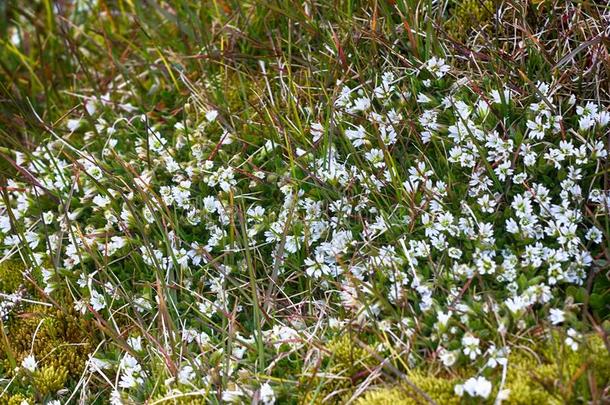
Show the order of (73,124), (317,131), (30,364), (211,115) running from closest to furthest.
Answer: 1. (30,364)
2. (317,131)
3. (211,115)
4. (73,124)

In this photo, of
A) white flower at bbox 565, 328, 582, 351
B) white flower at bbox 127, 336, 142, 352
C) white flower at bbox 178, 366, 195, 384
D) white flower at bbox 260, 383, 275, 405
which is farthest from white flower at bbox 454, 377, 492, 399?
white flower at bbox 127, 336, 142, 352

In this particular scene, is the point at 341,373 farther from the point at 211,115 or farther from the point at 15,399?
the point at 211,115

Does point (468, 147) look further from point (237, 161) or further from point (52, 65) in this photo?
point (52, 65)

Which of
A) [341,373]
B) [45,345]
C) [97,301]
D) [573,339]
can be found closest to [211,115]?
[97,301]

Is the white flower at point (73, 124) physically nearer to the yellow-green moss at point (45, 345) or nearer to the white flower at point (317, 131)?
the yellow-green moss at point (45, 345)

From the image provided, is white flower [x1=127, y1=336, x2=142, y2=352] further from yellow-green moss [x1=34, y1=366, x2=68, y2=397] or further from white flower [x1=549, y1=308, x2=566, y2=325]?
white flower [x1=549, y1=308, x2=566, y2=325]

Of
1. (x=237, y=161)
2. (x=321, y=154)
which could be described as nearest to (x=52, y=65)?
(x=237, y=161)

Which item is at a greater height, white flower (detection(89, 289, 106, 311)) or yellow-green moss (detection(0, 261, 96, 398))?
white flower (detection(89, 289, 106, 311))
